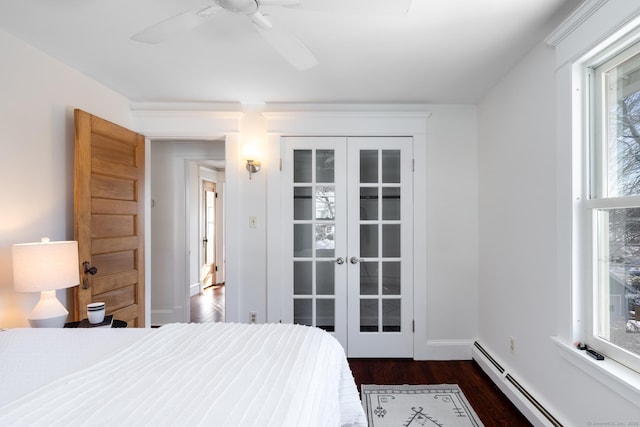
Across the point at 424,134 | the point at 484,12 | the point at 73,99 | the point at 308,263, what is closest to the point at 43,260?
the point at 73,99

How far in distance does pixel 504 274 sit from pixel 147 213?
309 cm

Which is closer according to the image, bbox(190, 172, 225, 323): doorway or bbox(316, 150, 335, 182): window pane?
bbox(316, 150, 335, 182): window pane

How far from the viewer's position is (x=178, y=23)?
129cm

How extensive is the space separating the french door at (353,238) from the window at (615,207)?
1406 mm

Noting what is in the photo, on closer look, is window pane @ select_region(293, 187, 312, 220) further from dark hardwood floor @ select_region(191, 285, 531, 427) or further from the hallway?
the hallway

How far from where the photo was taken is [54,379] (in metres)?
1.02

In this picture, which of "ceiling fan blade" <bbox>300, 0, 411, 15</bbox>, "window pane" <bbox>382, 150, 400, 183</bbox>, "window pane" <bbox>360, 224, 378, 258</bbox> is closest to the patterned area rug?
"window pane" <bbox>360, 224, 378, 258</bbox>

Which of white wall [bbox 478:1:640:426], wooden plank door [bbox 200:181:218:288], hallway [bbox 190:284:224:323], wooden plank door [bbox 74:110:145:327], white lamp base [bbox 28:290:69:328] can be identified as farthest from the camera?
Answer: wooden plank door [bbox 200:181:218:288]

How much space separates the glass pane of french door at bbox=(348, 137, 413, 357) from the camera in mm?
2801

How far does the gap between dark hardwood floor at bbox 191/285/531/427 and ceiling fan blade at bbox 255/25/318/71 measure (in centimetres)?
228

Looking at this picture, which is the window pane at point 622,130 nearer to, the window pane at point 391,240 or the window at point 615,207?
the window at point 615,207

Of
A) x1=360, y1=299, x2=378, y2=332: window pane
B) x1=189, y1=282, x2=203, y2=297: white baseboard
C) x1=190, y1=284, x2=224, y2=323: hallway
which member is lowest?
x1=190, y1=284, x2=224, y2=323: hallway

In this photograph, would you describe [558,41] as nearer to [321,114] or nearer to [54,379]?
[321,114]

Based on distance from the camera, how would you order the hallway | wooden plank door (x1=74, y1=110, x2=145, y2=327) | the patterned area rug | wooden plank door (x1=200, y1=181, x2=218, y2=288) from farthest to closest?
wooden plank door (x1=200, y1=181, x2=218, y2=288), the hallway, wooden plank door (x1=74, y1=110, x2=145, y2=327), the patterned area rug
